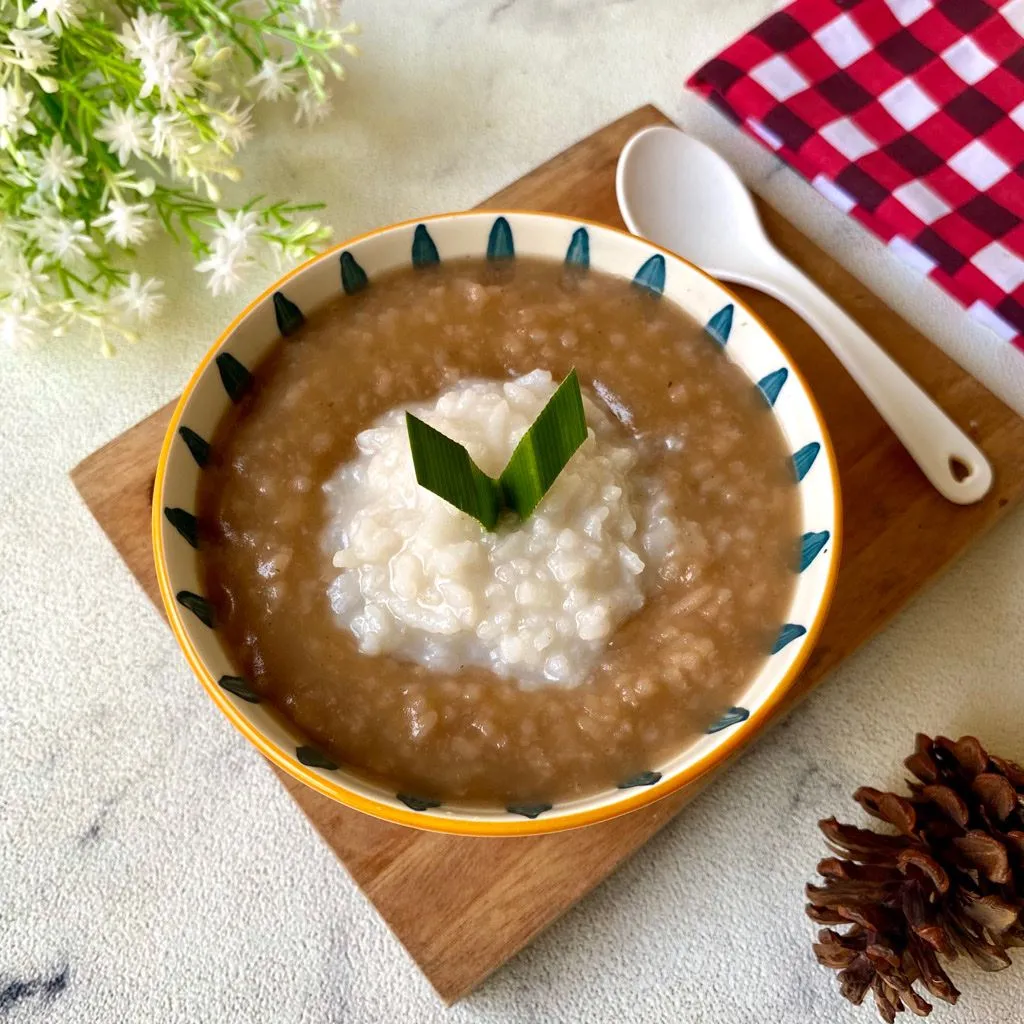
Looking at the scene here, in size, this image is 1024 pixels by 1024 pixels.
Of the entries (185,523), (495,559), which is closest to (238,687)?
(185,523)

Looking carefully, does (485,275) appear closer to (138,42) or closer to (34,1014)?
(138,42)

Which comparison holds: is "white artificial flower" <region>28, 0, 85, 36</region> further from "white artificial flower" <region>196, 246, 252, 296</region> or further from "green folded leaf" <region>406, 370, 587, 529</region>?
"green folded leaf" <region>406, 370, 587, 529</region>

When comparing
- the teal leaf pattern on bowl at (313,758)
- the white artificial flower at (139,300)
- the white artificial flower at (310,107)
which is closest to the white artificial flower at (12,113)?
the white artificial flower at (139,300)

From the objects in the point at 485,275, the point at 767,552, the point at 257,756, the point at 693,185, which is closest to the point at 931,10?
the point at 693,185

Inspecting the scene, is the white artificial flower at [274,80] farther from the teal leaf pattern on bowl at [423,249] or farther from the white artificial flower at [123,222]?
the teal leaf pattern on bowl at [423,249]

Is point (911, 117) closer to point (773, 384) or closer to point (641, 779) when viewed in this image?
point (773, 384)
